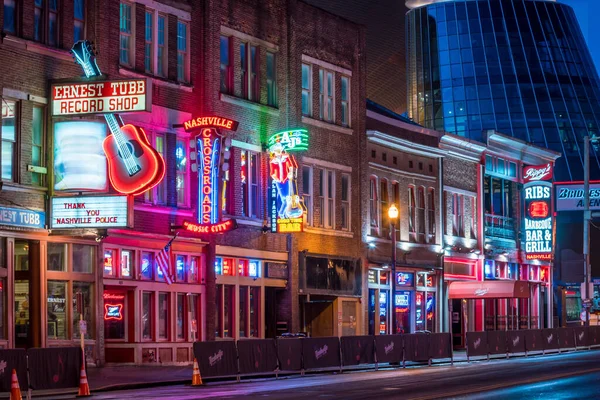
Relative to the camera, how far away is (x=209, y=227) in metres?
37.4

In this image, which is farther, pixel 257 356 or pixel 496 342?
pixel 496 342

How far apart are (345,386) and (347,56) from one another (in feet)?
70.4

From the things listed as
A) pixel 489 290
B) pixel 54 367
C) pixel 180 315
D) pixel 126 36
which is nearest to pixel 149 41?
pixel 126 36

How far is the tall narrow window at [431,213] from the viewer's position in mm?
54584

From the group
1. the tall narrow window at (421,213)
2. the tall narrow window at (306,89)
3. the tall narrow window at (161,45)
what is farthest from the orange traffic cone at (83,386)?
the tall narrow window at (421,213)

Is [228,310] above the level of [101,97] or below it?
below

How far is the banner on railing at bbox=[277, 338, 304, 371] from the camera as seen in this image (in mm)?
34406

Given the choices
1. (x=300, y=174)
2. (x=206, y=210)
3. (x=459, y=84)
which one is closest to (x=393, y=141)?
(x=300, y=174)

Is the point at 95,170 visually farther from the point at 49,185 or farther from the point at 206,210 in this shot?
the point at 206,210

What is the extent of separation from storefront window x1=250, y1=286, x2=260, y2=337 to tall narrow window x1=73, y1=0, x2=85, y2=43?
11.7m

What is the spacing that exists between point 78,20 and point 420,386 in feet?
46.5

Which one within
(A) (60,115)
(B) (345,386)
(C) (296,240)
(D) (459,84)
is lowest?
(B) (345,386)

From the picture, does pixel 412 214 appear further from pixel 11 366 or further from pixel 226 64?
pixel 11 366

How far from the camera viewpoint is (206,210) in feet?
124
